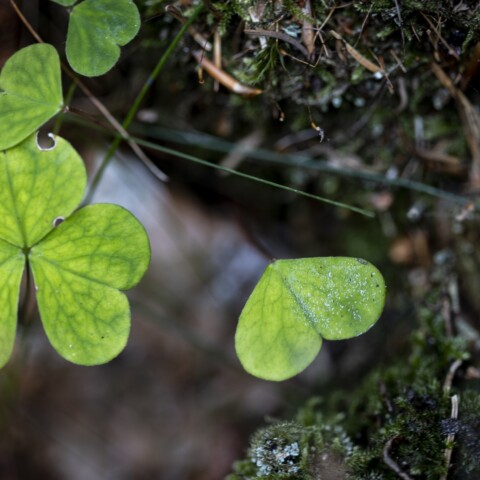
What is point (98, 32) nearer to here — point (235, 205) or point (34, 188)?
point (34, 188)

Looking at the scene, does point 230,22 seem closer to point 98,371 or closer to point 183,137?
point 183,137

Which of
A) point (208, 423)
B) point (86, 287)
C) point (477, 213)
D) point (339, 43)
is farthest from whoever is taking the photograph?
point (208, 423)

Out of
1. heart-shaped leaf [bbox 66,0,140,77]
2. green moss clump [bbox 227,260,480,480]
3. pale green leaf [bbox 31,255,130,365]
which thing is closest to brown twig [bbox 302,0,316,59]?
heart-shaped leaf [bbox 66,0,140,77]

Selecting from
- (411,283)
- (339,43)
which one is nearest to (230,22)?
(339,43)

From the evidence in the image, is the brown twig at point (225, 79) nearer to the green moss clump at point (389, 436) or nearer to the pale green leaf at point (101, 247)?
the pale green leaf at point (101, 247)

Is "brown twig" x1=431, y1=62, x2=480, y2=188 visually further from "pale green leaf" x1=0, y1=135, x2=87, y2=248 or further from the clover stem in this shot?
"pale green leaf" x1=0, y1=135, x2=87, y2=248

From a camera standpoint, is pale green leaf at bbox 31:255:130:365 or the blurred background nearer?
pale green leaf at bbox 31:255:130:365

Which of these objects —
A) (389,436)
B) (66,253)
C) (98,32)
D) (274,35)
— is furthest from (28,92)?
(389,436)
